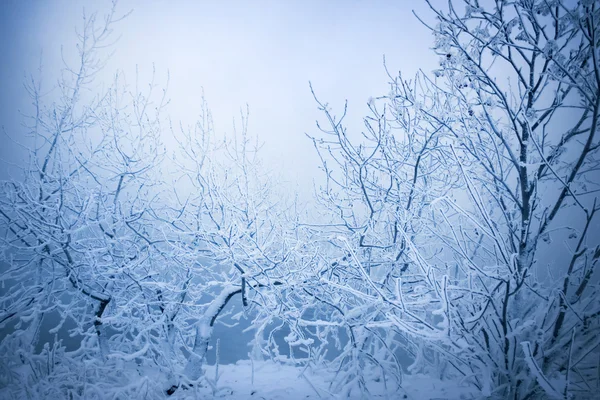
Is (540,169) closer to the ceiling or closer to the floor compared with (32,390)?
closer to the ceiling

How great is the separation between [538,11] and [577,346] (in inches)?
92.2

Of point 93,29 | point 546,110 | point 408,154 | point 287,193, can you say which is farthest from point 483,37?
point 287,193

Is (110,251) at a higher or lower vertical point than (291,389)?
higher

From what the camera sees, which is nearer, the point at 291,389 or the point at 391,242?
the point at 391,242

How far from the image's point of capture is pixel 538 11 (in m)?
1.97

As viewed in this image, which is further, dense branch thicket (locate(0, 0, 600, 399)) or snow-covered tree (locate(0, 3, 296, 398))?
snow-covered tree (locate(0, 3, 296, 398))

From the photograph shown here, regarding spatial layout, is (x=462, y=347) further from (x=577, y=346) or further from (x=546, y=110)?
(x=546, y=110)

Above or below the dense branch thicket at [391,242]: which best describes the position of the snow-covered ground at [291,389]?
below

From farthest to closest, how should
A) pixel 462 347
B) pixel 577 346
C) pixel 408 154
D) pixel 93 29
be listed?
pixel 93 29, pixel 408 154, pixel 577 346, pixel 462 347

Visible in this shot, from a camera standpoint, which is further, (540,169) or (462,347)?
(540,169)

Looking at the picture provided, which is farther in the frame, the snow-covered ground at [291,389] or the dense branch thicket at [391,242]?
the snow-covered ground at [291,389]

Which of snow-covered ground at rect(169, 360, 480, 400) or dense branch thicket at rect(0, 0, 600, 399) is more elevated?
dense branch thicket at rect(0, 0, 600, 399)

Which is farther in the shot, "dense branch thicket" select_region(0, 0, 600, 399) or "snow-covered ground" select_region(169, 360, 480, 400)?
"snow-covered ground" select_region(169, 360, 480, 400)

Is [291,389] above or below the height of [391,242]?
below
